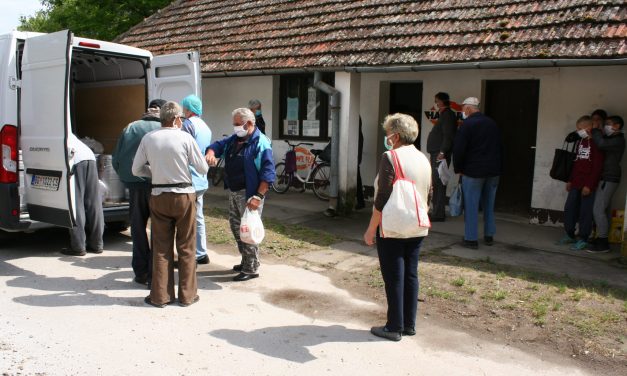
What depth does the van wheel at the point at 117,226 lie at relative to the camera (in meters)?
8.11

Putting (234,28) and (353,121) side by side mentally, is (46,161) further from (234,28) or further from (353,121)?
(234,28)

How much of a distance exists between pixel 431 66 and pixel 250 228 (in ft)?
13.4

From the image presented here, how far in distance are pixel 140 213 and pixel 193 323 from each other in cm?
148

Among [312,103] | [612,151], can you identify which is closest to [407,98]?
[312,103]

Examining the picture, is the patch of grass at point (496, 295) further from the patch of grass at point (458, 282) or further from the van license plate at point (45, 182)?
the van license plate at point (45, 182)

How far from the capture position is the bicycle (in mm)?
11281

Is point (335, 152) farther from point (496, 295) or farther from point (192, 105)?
point (496, 295)

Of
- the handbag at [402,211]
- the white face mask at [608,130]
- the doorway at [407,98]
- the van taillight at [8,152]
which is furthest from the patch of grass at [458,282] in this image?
the doorway at [407,98]

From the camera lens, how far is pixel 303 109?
41.3 ft

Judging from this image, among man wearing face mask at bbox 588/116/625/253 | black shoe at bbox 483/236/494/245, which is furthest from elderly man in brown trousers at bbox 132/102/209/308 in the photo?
man wearing face mask at bbox 588/116/625/253

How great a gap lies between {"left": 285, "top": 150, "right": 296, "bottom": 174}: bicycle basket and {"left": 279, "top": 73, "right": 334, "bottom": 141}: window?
0.64m

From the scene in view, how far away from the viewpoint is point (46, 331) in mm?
4535

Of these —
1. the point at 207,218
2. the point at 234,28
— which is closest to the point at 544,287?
the point at 207,218

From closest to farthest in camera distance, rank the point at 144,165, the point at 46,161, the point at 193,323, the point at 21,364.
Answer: the point at 21,364, the point at 193,323, the point at 144,165, the point at 46,161
